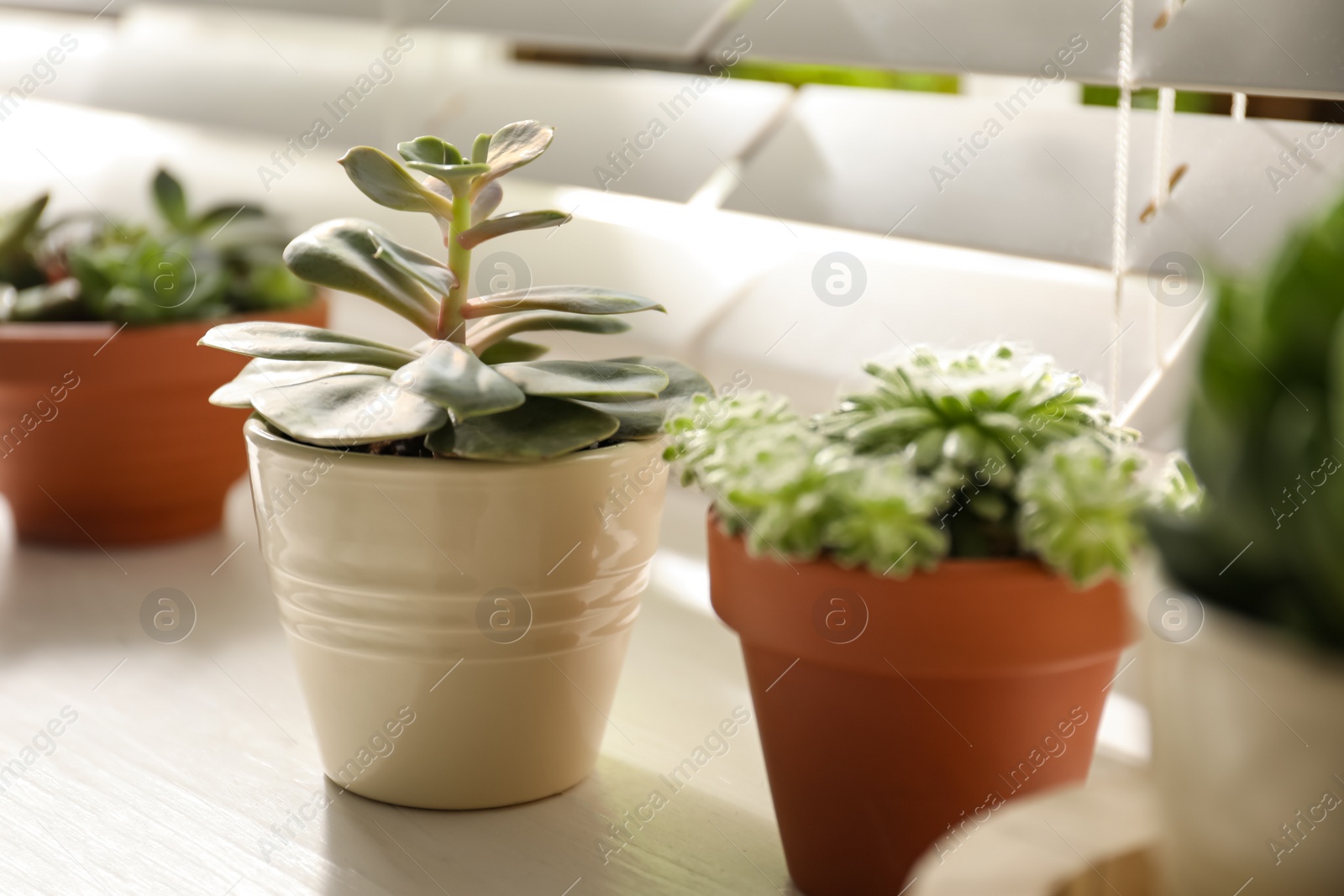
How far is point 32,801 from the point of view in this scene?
696 mm

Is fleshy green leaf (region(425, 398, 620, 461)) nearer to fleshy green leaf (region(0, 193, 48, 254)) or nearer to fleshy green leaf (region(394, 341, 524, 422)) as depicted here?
fleshy green leaf (region(394, 341, 524, 422))

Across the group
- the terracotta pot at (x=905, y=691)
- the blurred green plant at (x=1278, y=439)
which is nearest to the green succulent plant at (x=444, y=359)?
the terracotta pot at (x=905, y=691)

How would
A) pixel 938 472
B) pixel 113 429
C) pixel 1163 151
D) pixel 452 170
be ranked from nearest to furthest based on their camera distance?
pixel 938 472 → pixel 452 170 → pixel 1163 151 → pixel 113 429

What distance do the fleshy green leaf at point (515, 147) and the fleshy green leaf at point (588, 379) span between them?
0.10 metres

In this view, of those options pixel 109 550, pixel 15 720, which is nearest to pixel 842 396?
pixel 15 720

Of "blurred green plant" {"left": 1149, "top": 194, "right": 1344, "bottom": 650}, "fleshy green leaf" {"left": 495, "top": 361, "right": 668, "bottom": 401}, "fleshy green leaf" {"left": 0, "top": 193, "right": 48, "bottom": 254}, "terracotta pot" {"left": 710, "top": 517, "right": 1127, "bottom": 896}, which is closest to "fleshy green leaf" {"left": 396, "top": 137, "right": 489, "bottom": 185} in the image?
"fleshy green leaf" {"left": 495, "top": 361, "right": 668, "bottom": 401}

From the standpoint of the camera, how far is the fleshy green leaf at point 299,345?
65 cm

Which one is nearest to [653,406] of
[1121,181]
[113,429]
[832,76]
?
[1121,181]

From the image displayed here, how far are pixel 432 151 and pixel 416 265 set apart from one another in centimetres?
6

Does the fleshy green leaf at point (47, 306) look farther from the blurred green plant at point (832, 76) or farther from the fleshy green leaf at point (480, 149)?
the blurred green plant at point (832, 76)

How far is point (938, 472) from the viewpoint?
1.62 feet

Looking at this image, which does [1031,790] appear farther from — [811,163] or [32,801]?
[811,163]

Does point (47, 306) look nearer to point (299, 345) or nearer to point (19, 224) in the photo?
point (19, 224)

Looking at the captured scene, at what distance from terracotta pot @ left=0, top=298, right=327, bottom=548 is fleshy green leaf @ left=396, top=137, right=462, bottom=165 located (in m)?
0.46
